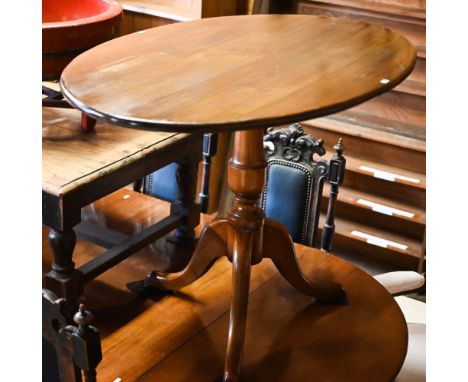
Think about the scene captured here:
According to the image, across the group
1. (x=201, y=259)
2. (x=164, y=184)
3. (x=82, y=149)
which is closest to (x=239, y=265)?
(x=201, y=259)

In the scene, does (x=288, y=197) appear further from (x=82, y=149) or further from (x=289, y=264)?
(x=82, y=149)

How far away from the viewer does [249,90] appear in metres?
1.23

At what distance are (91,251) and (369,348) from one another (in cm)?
81

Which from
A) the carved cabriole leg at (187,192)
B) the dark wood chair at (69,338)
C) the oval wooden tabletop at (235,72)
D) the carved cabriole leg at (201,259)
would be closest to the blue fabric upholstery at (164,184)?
the carved cabriole leg at (187,192)

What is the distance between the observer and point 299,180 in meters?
2.08

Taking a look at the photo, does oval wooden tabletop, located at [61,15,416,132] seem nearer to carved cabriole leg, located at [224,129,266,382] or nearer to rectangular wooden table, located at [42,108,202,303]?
carved cabriole leg, located at [224,129,266,382]

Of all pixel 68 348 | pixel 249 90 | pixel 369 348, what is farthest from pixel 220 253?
pixel 68 348

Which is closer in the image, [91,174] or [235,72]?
[235,72]

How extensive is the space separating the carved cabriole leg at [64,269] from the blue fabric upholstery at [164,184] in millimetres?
708

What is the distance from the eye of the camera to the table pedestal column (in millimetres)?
1489

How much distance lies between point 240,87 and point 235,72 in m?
0.09

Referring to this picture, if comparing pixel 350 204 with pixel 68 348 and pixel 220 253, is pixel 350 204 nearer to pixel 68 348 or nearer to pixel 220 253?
pixel 220 253

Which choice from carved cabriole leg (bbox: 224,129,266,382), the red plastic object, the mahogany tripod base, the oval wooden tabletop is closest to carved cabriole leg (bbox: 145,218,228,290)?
the mahogany tripod base

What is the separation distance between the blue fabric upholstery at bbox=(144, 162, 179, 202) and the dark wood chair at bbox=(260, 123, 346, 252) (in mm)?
316
